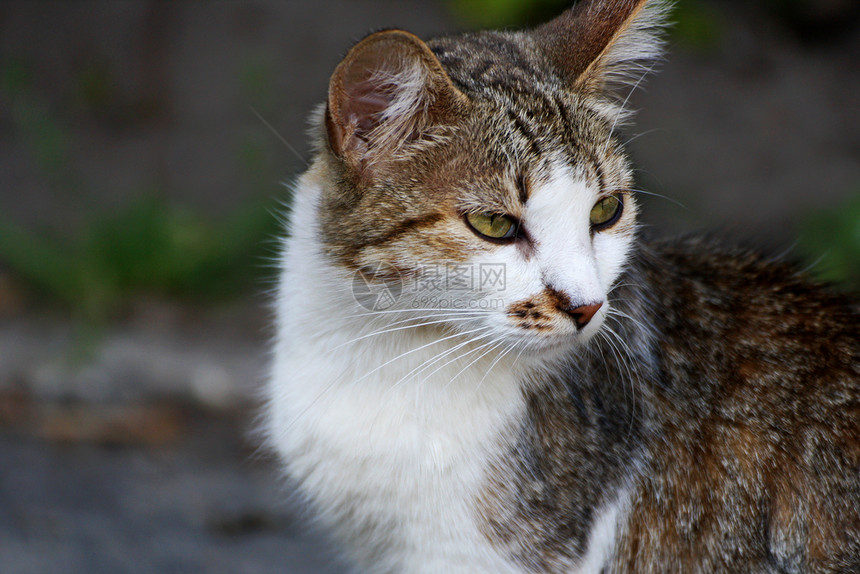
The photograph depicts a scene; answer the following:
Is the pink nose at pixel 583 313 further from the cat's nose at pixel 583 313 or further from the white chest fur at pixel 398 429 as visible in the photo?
the white chest fur at pixel 398 429

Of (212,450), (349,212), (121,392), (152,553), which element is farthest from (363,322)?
(121,392)

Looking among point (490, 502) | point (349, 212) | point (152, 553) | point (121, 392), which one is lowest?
point (152, 553)

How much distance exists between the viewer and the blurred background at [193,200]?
13.1 feet

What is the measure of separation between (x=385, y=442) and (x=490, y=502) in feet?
1.06

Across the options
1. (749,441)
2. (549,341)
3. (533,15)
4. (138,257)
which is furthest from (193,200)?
(749,441)

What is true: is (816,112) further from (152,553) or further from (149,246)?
(152,553)

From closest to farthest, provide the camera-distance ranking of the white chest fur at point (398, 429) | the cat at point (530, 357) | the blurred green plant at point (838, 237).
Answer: the cat at point (530, 357), the white chest fur at point (398, 429), the blurred green plant at point (838, 237)

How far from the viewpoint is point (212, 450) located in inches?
173

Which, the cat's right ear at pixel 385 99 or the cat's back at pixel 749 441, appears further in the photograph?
the cat's back at pixel 749 441

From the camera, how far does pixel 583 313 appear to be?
1979 mm

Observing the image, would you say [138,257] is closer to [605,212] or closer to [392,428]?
[392,428]

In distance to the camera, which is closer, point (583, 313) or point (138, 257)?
point (583, 313)

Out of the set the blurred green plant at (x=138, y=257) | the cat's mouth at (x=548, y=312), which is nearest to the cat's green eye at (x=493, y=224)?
the cat's mouth at (x=548, y=312)

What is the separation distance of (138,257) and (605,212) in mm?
3438
